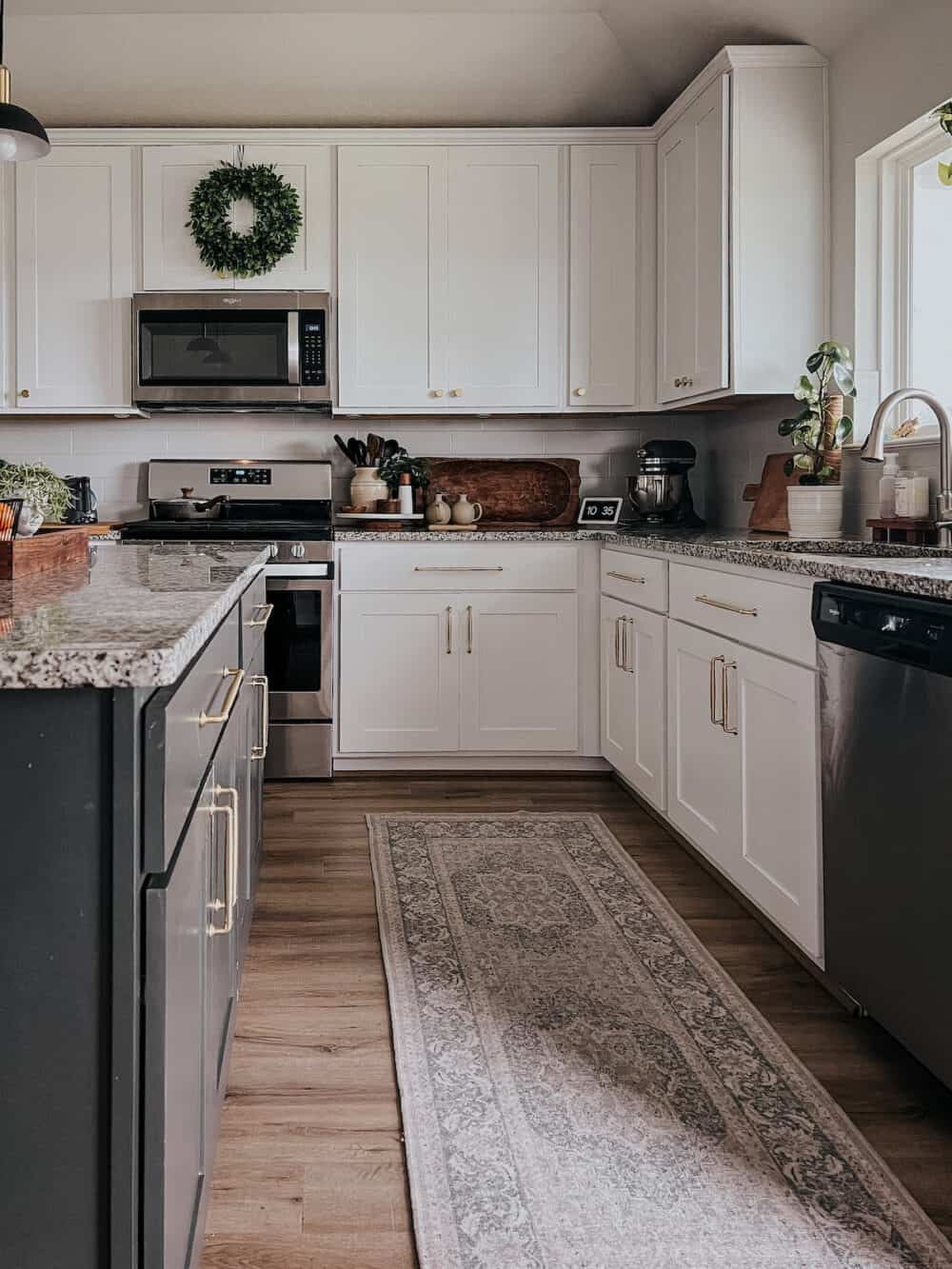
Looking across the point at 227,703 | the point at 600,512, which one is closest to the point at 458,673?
the point at 600,512

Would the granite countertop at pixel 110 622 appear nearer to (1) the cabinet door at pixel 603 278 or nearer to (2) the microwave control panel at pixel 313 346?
(2) the microwave control panel at pixel 313 346

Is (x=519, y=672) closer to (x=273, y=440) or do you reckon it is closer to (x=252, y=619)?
(x=273, y=440)

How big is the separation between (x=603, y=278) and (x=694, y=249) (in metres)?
Result: 0.56

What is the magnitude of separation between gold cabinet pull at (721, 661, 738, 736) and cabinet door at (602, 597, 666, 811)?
586 millimetres

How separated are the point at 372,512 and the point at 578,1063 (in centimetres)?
282

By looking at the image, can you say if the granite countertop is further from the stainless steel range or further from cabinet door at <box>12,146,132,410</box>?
cabinet door at <box>12,146,132,410</box>

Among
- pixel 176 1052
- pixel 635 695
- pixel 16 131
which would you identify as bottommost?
pixel 176 1052

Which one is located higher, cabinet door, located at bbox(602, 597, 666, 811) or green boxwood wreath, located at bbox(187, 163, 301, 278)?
green boxwood wreath, located at bbox(187, 163, 301, 278)

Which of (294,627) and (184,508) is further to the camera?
(184,508)

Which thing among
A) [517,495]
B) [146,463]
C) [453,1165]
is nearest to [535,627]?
[517,495]

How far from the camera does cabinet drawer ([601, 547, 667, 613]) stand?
135 inches

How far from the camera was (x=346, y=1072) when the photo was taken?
2.05m

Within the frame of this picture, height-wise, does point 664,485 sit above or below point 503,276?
below

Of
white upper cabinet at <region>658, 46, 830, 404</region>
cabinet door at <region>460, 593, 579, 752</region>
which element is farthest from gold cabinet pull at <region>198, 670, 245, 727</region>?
cabinet door at <region>460, 593, 579, 752</region>
